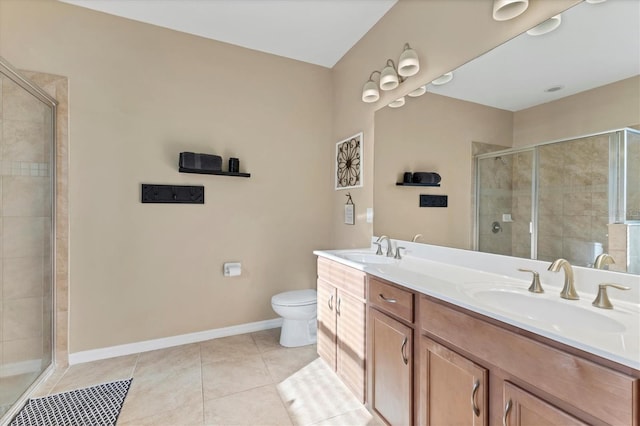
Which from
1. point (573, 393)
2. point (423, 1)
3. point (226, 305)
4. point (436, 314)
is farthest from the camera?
point (226, 305)

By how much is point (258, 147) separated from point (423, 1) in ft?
5.74

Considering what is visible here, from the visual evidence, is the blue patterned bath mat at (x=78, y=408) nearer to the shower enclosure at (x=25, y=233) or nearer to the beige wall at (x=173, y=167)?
the shower enclosure at (x=25, y=233)

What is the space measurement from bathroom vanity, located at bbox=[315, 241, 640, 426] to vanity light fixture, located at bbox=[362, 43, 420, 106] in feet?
4.05

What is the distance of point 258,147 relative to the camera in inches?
113

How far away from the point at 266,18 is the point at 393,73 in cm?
117

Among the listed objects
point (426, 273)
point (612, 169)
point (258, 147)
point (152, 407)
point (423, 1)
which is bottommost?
point (152, 407)

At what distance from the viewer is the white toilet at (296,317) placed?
2.48 m

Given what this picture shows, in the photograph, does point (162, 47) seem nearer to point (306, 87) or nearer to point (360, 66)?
point (306, 87)

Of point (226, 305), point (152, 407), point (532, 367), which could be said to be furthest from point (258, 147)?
point (532, 367)

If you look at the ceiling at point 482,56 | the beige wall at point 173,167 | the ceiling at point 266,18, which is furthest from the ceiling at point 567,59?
the beige wall at point 173,167

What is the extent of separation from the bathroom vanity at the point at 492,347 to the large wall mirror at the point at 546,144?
153mm

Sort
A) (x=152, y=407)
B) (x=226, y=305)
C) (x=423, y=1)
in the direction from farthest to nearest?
(x=226, y=305) < (x=423, y=1) < (x=152, y=407)

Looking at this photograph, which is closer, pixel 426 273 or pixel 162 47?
pixel 426 273

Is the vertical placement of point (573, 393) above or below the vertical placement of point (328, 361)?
above
